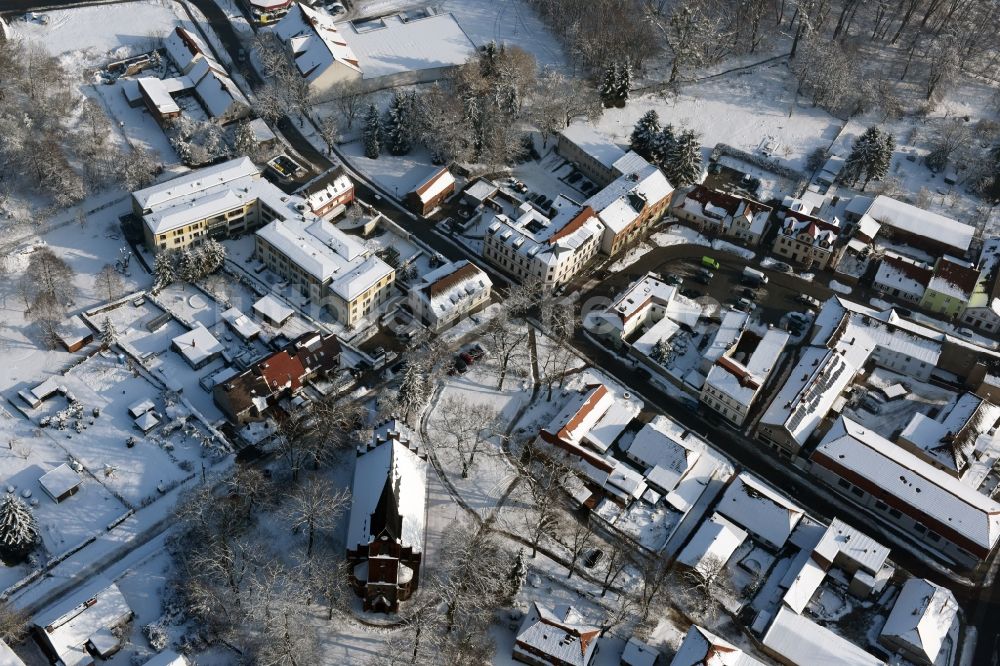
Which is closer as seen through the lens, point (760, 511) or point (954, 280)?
point (760, 511)

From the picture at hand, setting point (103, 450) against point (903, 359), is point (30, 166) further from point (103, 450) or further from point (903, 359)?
point (903, 359)

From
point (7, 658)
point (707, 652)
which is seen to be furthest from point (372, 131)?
point (707, 652)

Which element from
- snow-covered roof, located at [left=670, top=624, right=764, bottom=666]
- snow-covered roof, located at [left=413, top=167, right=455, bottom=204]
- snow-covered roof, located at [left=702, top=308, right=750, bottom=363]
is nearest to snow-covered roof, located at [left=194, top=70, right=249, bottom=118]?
snow-covered roof, located at [left=413, top=167, right=455, bottom=204]

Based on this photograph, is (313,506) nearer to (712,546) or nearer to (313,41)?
(712,546)

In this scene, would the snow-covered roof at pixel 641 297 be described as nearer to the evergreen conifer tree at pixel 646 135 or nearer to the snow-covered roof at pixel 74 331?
the evergreen conifer tree at pixel 646 135

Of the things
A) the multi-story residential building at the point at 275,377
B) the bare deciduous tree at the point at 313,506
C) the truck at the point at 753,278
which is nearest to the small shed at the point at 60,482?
the multi-story residential building at the point at 275,377

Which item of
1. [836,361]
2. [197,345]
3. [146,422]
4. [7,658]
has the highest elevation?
[836,361]
